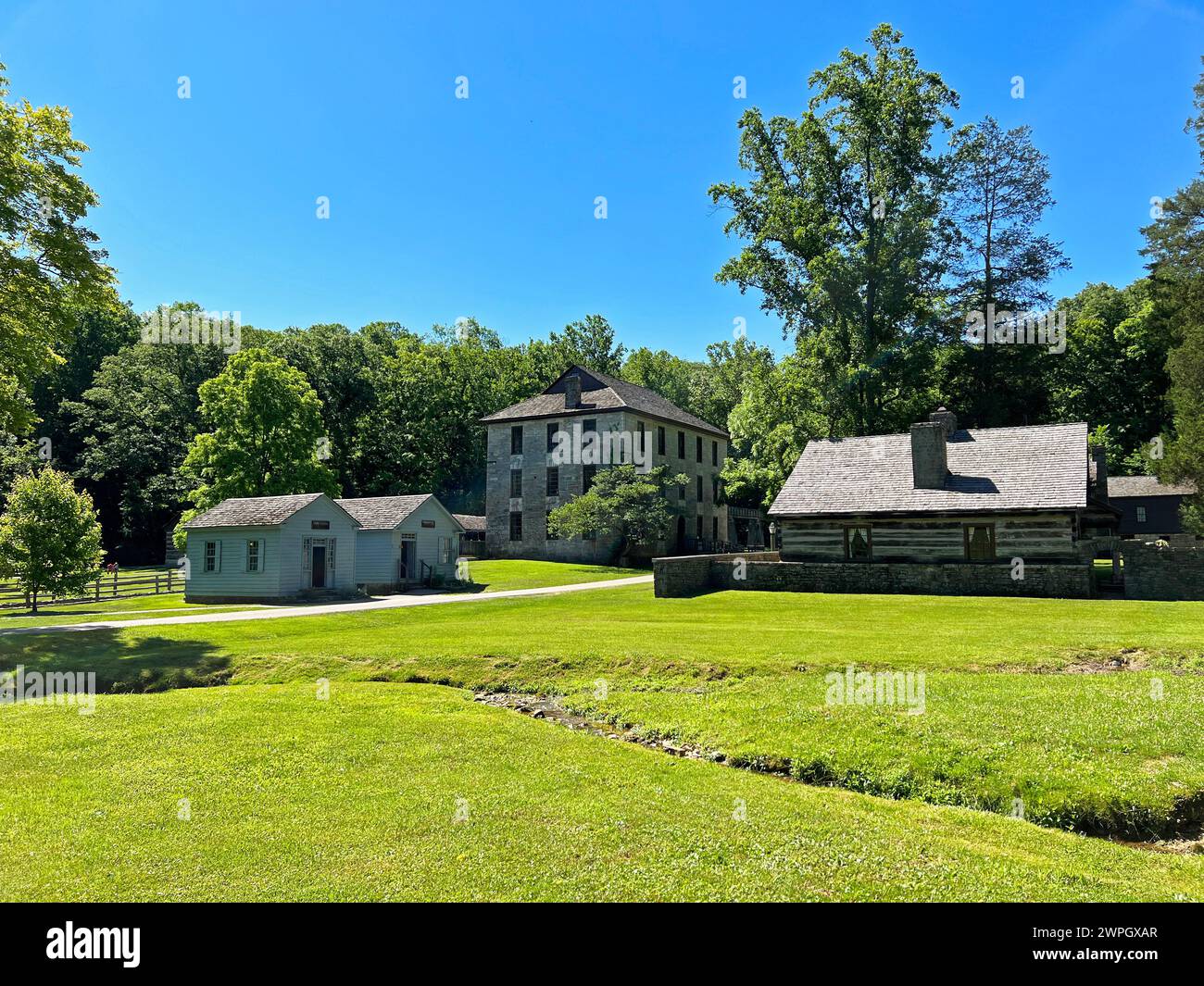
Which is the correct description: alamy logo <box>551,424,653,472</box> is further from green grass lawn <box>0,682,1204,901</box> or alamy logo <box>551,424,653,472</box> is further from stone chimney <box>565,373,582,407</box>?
green grass lawn <box>0,682,1204,901</box>

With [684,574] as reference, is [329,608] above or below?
below

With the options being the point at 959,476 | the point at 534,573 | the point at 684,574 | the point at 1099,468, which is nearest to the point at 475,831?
the point at 684,574

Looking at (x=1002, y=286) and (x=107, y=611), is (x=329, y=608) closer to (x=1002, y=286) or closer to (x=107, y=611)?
(x=107, y=611)

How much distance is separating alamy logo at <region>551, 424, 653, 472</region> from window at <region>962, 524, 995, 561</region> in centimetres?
2262

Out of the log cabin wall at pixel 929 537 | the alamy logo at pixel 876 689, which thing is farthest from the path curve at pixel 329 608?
the alamy logo at pixel 876 689

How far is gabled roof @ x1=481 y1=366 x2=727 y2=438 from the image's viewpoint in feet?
167

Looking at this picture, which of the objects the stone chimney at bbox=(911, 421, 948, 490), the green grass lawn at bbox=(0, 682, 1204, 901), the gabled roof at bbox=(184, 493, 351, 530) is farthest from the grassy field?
the gabled roof at bbox=(184, 493, 351, 530)

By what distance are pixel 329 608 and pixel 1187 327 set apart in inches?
1549

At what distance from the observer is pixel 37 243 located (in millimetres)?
22406

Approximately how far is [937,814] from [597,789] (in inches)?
131

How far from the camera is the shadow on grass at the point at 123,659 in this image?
14969mm

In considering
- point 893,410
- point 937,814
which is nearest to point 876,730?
point 937,814

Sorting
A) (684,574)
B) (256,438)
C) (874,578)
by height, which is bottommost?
(874,578)

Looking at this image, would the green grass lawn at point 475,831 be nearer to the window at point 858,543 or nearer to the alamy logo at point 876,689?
the alamy logo at point 876,689
